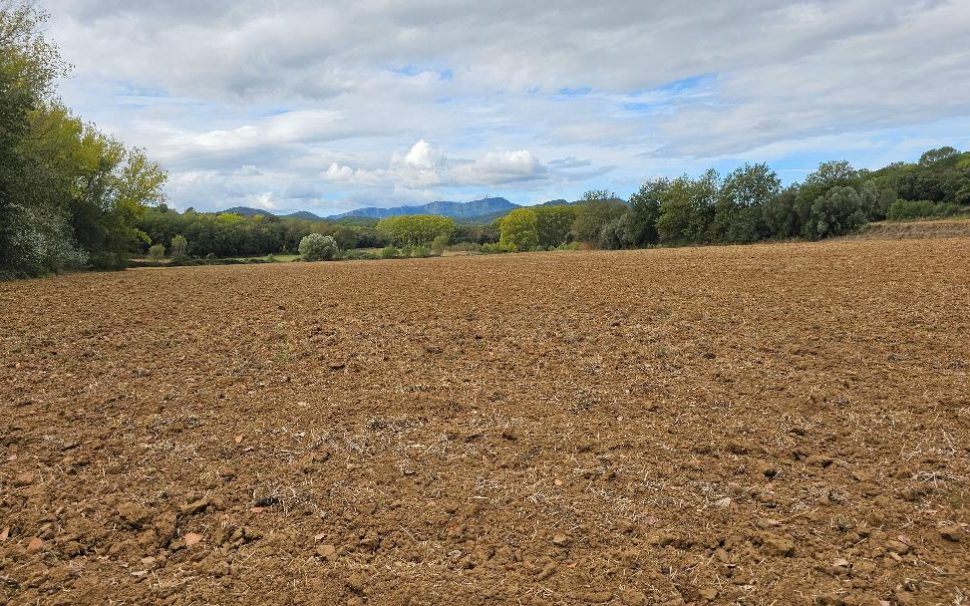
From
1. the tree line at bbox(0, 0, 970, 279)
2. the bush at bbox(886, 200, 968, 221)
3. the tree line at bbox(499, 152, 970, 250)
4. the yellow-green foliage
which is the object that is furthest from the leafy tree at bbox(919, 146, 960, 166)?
the yellow-green foliage

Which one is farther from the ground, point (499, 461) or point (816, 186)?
point (816, 186)

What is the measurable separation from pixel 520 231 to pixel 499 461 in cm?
10073

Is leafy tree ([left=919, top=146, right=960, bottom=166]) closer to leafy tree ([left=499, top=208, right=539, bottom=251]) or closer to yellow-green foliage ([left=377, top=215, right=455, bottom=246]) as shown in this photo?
leafy tree ([left=499, top=208, right=539, bottom=251])

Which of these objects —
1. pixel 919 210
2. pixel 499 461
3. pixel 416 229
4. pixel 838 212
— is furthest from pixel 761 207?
pixel 416 229

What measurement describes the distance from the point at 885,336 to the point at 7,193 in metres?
28.6

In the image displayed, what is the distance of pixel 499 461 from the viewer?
5.88 meters

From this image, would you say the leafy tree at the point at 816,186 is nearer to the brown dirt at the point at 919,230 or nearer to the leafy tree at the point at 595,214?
the brown dirt at the point at 919,230

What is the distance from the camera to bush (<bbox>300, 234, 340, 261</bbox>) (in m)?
73.6

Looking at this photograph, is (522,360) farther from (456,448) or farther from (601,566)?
(601,566)

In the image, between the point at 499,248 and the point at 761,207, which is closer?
the point at 761,207

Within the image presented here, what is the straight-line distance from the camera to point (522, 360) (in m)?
9.85

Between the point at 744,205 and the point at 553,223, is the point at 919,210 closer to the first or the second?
the point at 744,205

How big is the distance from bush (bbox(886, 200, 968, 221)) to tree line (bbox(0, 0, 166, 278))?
68843mm

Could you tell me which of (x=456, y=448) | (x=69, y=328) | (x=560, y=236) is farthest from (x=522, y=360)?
(x=560, y=236)
